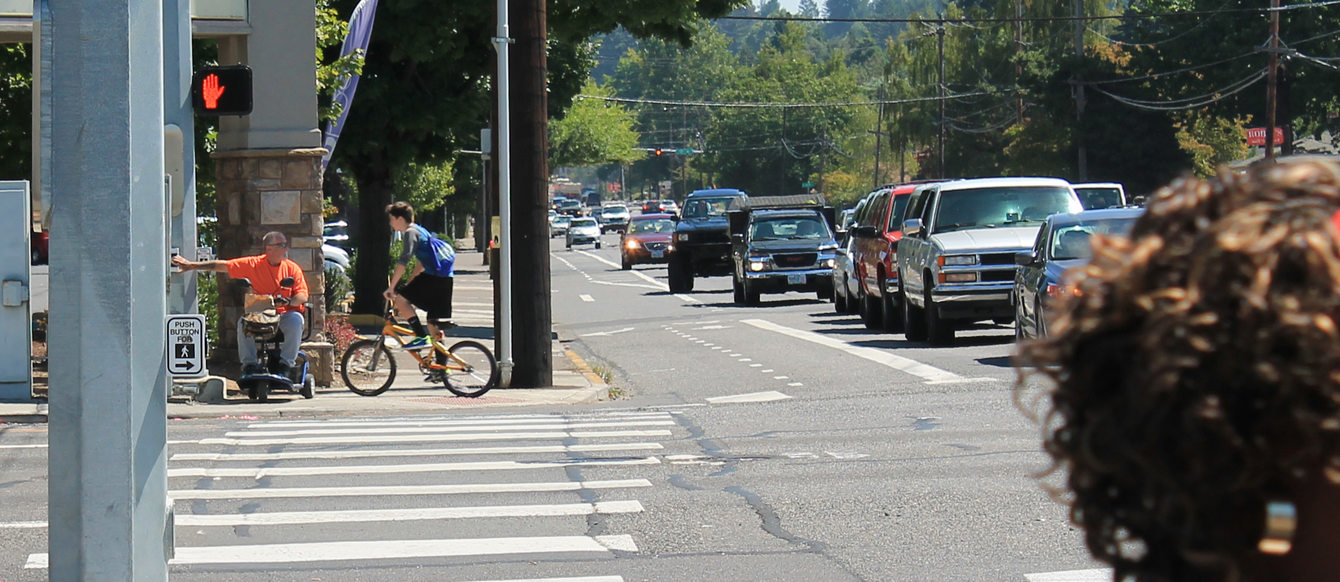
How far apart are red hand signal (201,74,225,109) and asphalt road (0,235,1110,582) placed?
8.16ft

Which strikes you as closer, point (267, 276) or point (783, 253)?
point (267, 276)

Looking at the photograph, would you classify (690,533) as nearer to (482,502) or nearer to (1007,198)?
(482,502)

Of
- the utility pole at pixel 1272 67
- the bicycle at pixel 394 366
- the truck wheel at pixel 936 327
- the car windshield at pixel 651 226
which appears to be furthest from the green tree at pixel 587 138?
the bicycle at pixel 394 366

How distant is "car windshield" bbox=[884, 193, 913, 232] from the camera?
941 inches

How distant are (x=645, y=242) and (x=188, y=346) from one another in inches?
1708

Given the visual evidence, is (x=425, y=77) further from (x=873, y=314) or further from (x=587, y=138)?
(x=587, y=138)

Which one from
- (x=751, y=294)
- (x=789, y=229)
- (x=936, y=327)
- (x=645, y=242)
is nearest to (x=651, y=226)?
(x=645, y=242)

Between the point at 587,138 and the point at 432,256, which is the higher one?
the point at 587,138

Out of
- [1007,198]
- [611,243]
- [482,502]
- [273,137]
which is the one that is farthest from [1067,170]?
[482,502]

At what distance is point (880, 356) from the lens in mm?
18656

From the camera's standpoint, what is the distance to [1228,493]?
192 centimetres

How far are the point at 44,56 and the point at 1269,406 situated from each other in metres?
5.20

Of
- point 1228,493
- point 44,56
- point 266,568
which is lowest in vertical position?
point 266,568

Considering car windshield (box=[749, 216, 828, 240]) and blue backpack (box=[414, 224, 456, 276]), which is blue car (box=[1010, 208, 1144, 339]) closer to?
blue backpack (box=[414, 224, 456, 276])
